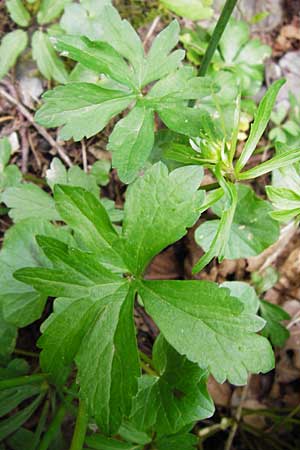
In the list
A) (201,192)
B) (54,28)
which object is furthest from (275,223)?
(54,28)

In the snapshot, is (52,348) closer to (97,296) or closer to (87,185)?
(97,296)

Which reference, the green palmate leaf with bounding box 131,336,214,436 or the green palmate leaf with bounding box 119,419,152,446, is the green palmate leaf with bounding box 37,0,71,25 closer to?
the green palmate leaf with bounding box 131,336,214,436

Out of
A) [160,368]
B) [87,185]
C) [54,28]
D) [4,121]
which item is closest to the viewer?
[160,368]

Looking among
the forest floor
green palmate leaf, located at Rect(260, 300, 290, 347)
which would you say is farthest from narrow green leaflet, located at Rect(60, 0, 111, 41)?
green palmate leaf, located at Rect(260, 300, 290, 347)

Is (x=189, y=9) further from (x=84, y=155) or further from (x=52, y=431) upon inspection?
(x=52, y=431)

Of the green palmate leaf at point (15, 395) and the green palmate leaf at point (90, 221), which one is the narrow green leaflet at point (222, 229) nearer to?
the green palmate leaf at point (90, 221)
